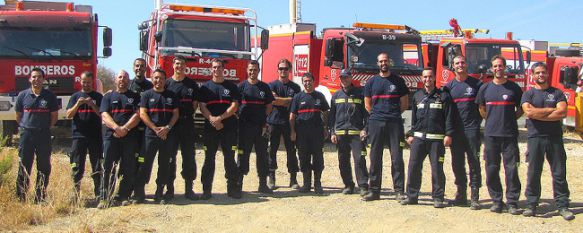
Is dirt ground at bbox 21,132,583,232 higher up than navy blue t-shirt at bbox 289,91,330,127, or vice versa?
navy blue t-shirt at bbox 289,91,330,127

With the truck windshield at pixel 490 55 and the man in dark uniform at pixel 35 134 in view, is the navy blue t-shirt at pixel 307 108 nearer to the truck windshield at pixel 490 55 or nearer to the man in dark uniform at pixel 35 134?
the man in dark uniform at pixel 35 134

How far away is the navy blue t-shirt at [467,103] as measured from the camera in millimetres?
7527

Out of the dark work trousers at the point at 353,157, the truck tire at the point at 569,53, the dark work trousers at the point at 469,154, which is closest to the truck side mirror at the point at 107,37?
the dark work trousers at the point at 353,157

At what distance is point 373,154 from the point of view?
8.05m

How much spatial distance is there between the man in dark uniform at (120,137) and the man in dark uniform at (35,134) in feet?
2.21

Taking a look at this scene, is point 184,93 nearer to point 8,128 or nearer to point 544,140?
point 544,140

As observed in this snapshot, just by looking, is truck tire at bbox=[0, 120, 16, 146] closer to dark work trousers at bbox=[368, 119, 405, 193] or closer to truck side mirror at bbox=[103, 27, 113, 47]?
truck side mirror at bbox=[103, 27, 113, 47]

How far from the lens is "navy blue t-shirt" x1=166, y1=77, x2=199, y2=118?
8.00 meters

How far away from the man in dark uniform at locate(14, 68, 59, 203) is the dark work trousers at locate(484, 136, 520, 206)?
524 centimetres

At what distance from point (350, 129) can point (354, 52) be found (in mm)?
5336

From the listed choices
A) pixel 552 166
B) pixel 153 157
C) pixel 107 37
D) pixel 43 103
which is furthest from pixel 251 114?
pixel 107 37

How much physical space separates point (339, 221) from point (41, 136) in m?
3.73

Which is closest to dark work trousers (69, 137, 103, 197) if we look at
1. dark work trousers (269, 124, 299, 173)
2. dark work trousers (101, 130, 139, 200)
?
dark work trousers (101, 130, 139, 200)

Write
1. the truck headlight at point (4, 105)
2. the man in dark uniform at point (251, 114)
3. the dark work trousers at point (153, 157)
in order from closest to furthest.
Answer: the dark work trousers at point (153, 157) → the man in dark uniform at point (251, 114) → the truck headlight at point (4, 105)
